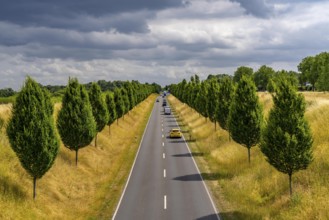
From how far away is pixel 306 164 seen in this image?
22250 millimetres

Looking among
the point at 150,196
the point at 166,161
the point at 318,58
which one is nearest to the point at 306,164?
the point at 150,196

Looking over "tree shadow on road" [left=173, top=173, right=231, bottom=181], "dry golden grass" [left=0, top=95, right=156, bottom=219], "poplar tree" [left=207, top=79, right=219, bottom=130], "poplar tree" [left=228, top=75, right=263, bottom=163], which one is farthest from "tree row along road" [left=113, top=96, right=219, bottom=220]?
"poplar tree" [left=207, top=79, right=219, bottom=130]

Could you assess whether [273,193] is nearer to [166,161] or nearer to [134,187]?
[134,187]

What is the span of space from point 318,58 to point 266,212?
3924 inches

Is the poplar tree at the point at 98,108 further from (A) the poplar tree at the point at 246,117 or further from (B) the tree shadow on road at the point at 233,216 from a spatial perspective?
(B) the tree shadow on road at the point at 233,216

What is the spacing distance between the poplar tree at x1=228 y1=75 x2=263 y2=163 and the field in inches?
96.9

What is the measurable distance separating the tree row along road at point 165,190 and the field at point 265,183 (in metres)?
1.16

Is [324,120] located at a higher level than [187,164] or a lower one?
higher

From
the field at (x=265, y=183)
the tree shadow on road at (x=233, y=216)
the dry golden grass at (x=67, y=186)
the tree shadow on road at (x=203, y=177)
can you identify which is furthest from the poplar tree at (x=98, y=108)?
the tree shadow on road at (x=233, y=216)

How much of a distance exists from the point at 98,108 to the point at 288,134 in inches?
1009

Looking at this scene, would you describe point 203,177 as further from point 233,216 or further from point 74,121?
point 74,121

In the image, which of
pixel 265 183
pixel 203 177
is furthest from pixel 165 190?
pixel 265 183

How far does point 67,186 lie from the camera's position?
27625 mm

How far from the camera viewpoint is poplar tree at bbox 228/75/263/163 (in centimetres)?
3225
